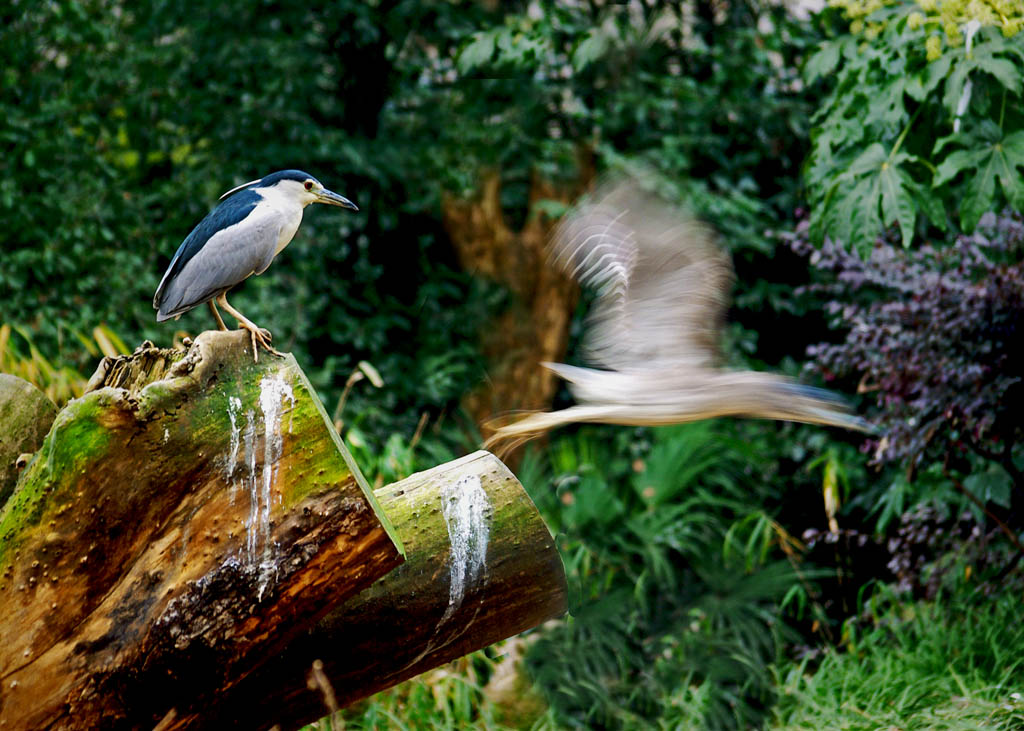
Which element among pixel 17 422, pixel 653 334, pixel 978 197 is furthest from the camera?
pixel 653 334

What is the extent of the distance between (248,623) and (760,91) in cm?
498

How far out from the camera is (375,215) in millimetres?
6195

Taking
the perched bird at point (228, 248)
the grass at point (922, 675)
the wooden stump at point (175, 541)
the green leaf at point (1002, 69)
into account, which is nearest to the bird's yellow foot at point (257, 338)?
the wooden stump at point (175, 541)

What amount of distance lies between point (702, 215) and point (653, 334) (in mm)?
2318

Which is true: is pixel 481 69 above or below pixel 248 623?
above

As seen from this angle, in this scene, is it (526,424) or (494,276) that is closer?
(526,424)

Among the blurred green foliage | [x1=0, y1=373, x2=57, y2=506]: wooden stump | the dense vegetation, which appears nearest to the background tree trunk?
the dense vegetation

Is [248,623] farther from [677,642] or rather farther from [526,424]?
[677,642]

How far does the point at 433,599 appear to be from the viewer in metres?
2.72

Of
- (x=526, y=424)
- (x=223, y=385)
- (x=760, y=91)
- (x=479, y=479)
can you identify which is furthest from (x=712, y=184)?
(x=223, y=385)

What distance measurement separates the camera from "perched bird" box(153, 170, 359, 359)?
2740 mm

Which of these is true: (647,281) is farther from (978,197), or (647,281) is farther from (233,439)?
(233,439)

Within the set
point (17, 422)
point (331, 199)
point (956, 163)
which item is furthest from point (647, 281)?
point (17, 422)

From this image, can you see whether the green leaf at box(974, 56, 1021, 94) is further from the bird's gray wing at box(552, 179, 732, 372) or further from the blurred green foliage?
the bird's gray wing at box(552, 179, 732, 372)
